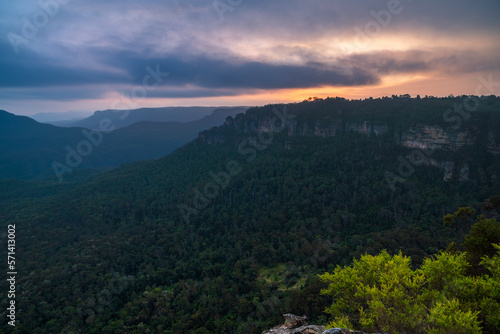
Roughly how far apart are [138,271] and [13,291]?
18143mm

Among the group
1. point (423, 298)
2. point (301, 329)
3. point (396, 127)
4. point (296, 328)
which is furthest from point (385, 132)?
point (301, 329)

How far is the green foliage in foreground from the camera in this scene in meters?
12.7

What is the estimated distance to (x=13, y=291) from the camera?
126 ft

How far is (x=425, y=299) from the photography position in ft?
51.9

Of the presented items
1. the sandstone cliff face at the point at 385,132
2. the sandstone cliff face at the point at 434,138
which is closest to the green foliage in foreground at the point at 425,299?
the sandstone cliff face at the point at 385,132

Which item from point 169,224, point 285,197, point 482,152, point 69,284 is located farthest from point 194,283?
point 482,152

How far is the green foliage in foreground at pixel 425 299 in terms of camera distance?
12.7 m

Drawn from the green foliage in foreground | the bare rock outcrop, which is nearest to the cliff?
the green foliage in foreground

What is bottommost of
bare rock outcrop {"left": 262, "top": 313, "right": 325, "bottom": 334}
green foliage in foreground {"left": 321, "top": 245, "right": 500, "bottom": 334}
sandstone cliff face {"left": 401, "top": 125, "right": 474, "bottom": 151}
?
bare rock outcrop {"left": 262, "top": 313, "right": 325, "bottom": 334}

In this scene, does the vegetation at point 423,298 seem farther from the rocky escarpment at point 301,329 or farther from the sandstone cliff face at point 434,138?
the sandstone cliff face at point 434,138

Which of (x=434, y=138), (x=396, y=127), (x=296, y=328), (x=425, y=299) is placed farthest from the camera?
(x=396, y=127)

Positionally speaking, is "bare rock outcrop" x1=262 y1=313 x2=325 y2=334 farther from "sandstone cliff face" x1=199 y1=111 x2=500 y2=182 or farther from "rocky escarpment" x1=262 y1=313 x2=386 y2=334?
"sandstone cliff face" x1=199 y1=111 x2=500 y2=182

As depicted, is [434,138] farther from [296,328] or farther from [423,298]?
[296,328]

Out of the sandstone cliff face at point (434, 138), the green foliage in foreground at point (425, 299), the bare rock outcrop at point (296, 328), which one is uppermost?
the sandstone cliff face at point (434, 138)
